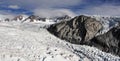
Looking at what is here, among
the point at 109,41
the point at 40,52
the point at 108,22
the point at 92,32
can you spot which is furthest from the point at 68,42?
the point at 40,52

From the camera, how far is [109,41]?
3538 centimetres

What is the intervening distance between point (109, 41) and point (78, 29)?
661 centimetres

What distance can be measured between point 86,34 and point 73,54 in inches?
382

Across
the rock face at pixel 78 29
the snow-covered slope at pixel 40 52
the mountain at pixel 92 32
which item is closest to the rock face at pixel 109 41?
the mountain at pixel 92 32

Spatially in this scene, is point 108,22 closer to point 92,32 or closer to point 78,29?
point 92,32

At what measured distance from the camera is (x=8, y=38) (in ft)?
106

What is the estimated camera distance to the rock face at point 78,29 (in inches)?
1511

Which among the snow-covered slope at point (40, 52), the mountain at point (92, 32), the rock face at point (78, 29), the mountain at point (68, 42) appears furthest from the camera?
the rock face at point (78, 29)

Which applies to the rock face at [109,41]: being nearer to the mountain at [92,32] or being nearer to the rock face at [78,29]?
the mountain at [92,32]

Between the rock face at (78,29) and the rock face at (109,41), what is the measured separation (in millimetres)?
1691

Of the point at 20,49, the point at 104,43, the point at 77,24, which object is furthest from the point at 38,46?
the point at 77,24

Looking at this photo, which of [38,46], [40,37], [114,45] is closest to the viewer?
[38,46]

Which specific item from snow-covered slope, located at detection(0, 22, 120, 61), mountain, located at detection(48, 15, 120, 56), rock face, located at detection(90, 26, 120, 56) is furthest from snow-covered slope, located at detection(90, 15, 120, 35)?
snow-covered slope, located at detection(0, 22, 120, 61)

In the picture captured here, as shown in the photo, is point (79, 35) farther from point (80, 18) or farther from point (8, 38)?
point (8, 38)
